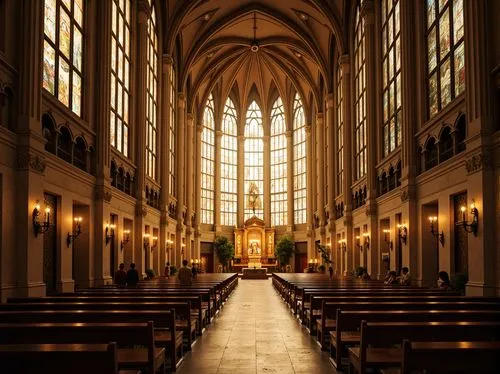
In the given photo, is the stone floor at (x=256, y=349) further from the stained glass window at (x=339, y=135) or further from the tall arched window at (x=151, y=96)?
the stained glass window at (x=339, y=135)

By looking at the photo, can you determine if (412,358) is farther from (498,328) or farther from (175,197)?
(175,197)

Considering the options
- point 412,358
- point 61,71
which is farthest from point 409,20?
point 412,358

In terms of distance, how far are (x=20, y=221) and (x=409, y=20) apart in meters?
17.5

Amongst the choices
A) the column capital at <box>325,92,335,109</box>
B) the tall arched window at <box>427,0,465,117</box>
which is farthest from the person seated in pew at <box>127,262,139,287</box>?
the column capital at <box>325,92,335,109</box>

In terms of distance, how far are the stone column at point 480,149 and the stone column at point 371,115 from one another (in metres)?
13.8

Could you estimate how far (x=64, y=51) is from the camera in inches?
828

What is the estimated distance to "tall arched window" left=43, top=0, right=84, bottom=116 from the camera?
19344 mm

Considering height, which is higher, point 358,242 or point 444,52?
point 444,52

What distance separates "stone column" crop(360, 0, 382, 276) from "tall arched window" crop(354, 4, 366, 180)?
1.71 meters

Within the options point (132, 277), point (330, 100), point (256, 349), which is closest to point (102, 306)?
point (256, 349)

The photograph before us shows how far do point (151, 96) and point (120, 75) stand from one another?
7.44 meters

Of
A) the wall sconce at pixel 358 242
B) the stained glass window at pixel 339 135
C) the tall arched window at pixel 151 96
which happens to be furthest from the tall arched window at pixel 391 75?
the tall arched window at pixel 151 96

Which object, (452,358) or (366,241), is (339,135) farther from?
(452,358)

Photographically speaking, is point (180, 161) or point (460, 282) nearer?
point (460, 282)
